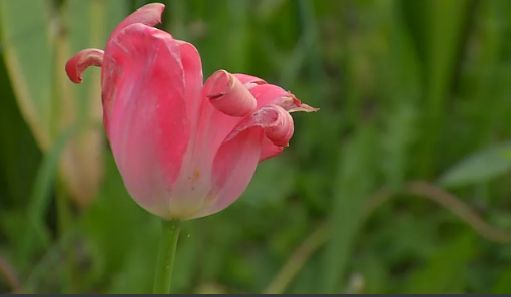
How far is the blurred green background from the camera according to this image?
135 centimetres

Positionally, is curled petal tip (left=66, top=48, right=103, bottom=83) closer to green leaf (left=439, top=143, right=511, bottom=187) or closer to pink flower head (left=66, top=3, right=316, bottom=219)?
pink flower head (left=66, top=3, right=316, bottom=219)

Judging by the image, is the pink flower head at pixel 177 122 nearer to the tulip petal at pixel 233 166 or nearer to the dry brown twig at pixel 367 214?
the tulip petal at pixel 233 166

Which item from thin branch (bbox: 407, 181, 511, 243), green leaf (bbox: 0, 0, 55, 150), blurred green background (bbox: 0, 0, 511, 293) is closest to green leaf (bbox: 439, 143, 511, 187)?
blurred green background (bbox: 0, 0, 511, 293)

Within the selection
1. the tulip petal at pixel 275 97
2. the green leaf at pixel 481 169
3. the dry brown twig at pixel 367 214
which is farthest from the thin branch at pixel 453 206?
the tulip petal at pixel 275 97

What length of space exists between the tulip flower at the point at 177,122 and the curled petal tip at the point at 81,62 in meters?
0.02

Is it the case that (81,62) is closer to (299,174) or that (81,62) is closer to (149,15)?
(149,15)

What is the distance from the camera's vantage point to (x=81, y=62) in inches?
24.4

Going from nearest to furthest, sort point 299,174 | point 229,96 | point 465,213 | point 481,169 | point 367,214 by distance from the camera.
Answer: point 229,96 → point 481,169 → point 465,213 → point 367,214 → point 299,174

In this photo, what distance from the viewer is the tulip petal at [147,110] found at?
575mm

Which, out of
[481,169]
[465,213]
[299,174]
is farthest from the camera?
[299,174]

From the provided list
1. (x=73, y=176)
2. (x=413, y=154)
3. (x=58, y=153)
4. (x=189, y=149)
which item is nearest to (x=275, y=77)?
(x=413, y=154)

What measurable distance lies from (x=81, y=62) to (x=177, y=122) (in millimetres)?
83

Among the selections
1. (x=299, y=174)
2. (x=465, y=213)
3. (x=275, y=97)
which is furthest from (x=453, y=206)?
(x=275, y=97)

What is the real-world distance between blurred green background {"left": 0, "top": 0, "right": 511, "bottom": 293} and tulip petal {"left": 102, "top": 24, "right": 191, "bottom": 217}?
22.9 inches
